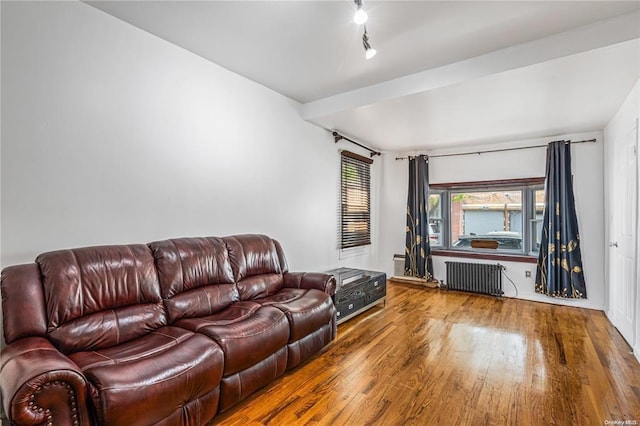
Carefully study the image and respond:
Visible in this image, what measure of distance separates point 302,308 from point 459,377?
1.33 meters

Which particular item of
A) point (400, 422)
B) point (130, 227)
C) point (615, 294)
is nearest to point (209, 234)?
point (130, 227)

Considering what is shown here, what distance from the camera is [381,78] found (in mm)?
3162

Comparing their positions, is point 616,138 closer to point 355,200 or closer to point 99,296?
point 355,200

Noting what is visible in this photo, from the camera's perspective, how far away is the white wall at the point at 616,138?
9.05ft

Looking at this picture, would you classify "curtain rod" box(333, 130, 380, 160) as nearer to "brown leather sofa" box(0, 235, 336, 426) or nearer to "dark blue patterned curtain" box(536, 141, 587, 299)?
"brown leather sofa" box(0, 235, 336, 426)

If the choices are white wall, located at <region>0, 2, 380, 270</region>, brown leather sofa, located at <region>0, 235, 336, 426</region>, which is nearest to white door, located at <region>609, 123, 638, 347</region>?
brown leather sofa, located at <region>0, 235, 336, 426</region>

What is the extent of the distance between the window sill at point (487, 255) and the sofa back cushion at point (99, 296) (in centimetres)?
463

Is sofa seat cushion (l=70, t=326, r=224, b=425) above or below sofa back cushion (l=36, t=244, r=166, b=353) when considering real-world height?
below

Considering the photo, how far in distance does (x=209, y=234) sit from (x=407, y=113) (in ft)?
8.58

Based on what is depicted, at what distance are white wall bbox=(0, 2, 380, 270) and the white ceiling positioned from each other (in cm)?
27

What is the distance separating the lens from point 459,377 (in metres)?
2.40

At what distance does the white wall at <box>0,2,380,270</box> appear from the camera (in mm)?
1896

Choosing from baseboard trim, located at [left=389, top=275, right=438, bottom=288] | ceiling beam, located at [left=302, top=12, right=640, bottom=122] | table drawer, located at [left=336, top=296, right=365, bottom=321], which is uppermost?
ceiling beam, located at [left=302, top=12, right=640, bottom=122]

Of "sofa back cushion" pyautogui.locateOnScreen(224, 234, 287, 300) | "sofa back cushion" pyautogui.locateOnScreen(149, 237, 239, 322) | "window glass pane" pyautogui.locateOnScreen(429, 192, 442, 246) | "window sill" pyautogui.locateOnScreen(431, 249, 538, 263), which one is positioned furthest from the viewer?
"window glass pane" pyautogui.locateOnScreen(429, 192, 442, 246)
